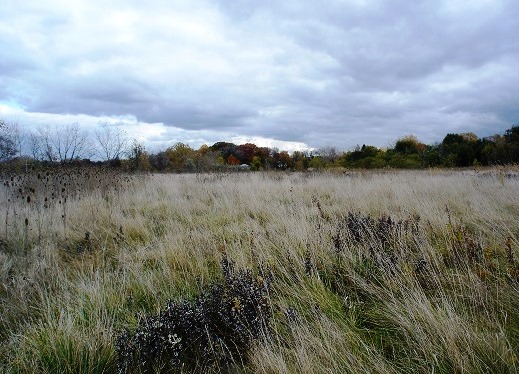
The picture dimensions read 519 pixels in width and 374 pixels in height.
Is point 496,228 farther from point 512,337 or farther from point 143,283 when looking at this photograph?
point 143,283

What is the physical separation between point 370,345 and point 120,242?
3587 mm

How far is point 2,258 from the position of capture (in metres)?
3.61

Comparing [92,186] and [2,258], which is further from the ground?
[92,186]

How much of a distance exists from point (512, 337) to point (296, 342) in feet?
4.19

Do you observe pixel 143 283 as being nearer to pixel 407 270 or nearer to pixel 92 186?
pixel 407 270

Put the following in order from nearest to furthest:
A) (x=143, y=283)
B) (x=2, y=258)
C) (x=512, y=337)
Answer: (x=512, y=337), (x=143, y=283), (x=2, y=258)

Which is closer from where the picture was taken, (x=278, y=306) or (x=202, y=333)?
(x=202, y=333)

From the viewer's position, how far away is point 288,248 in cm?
331

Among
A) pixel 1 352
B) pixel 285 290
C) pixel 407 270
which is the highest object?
pixel 407 270

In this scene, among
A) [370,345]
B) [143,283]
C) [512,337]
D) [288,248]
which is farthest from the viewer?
[288,248]

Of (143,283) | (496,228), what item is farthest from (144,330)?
(496,228)

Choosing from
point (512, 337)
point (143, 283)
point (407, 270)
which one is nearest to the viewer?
point (512, 337)

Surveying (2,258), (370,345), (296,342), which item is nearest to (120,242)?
(2,258)

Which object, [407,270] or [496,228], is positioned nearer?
[407,270]
